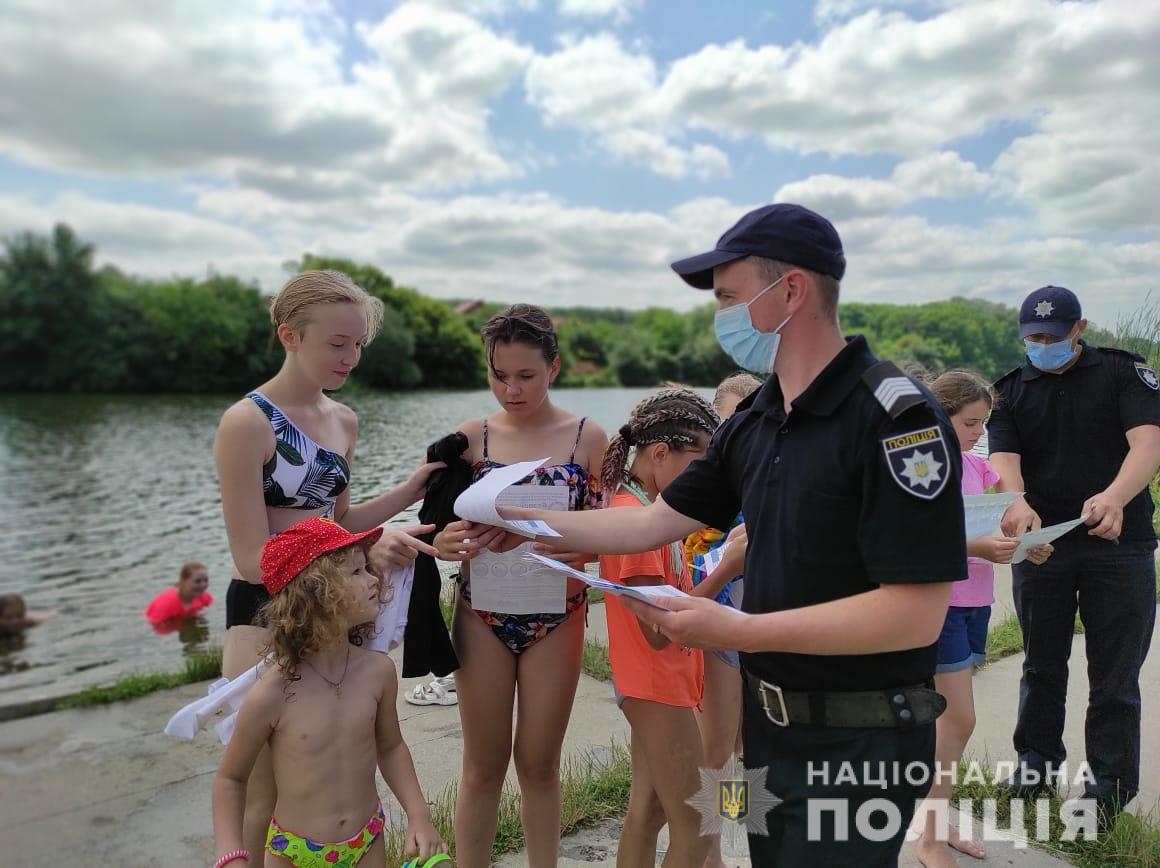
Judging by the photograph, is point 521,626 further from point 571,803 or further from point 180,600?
point 180,600

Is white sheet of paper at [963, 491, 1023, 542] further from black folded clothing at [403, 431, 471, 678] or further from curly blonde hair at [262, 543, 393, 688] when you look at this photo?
curly blonde hair at [262, 543, 393, 688]

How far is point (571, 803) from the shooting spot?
→ 3227 mm

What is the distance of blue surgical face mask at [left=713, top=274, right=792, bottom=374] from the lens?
1.70m

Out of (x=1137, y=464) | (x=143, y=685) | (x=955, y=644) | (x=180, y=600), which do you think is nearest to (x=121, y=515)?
(x=180, y=600)

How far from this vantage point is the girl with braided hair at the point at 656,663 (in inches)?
90.2

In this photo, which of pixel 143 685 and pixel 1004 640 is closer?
pixel 1004 640

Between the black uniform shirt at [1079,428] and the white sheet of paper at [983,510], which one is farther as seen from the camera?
the black uniform shirt at [1079,428]

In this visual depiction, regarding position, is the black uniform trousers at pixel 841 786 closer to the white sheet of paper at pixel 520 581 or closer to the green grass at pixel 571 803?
the white sheet of paper at pixel 520 581

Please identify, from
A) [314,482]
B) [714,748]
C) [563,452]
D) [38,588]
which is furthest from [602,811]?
[38,588]

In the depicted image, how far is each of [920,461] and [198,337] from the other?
5231 centimetres

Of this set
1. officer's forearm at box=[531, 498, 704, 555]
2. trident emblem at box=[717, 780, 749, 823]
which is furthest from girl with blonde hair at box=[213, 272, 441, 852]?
trident emblem at box=[717, 780, 749, 823]

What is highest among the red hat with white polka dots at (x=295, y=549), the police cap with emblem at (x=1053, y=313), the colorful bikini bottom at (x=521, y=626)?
the police cap with emblem at (x=1053, y=313)

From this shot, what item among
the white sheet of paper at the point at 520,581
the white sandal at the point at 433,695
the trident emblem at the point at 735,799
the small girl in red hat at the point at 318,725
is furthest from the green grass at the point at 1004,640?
the small girl in red hat at the point at 318,725

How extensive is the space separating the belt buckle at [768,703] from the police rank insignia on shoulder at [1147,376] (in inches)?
102
